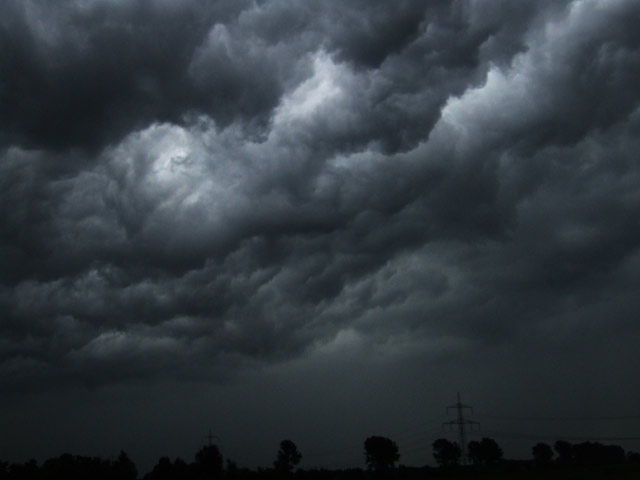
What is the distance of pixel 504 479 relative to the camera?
198500 mm

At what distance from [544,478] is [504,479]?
11.9 m

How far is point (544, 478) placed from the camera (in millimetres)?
190500

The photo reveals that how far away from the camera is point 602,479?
168 meters

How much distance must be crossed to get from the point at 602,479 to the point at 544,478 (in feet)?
79.8

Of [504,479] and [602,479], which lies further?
[504,479]

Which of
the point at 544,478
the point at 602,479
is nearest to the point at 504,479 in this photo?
the point at 544,478

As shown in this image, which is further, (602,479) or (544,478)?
(544,478)

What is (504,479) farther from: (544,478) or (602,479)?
(602,479)

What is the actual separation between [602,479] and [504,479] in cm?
3522
